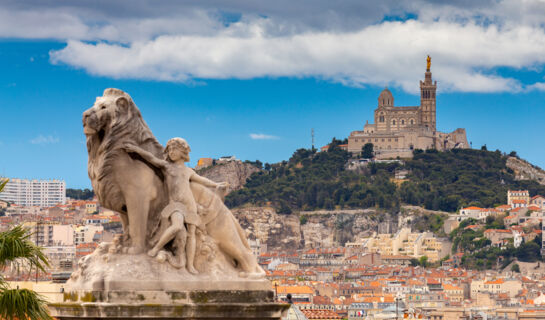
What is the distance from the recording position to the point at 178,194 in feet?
21.2

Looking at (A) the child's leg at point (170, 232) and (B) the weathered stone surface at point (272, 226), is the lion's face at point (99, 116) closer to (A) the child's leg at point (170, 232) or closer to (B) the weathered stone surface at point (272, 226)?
(A) the child's leg at point (170, 232)

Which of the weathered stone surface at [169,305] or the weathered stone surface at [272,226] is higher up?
the weathered stone surface at [272,226]

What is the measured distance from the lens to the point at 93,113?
633 centimetres

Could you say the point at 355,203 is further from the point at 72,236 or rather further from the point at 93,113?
the point at 93,113

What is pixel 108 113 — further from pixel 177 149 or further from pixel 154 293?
pixel 154 293

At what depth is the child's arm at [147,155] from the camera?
6371 mm

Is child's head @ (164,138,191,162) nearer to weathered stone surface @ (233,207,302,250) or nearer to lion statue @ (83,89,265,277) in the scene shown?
lion statue @ (83,89,265,277)

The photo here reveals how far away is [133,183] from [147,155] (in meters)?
0.15

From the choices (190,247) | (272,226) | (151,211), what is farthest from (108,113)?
(272,226)

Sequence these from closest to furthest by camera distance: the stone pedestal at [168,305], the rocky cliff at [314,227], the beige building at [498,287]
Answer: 1. the stone pedestal at [168,305]
2. the beige building at [498,287]
3. the rocky cliff at [314,227]

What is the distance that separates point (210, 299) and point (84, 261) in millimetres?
598

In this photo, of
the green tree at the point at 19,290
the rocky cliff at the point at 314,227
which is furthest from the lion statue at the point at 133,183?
the rocky cliff at the point at 314,227

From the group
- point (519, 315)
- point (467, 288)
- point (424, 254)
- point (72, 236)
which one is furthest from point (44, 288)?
point (424, 254)

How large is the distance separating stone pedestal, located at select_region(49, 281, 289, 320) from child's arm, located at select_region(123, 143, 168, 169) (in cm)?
65
